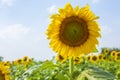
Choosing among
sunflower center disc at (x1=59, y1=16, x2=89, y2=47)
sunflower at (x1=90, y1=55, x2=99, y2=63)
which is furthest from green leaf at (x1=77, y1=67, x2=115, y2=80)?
sunflower at (x1=90, y1=55, x2=99, y2=63)

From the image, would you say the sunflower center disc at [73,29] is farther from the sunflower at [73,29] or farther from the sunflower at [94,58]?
the sunflower at [94,58]

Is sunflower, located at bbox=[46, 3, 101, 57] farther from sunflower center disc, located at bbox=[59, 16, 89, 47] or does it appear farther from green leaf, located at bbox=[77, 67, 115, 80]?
green leaf, located at bbox=[77, 67, 115, 80]

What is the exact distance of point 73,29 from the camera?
2.51 meters

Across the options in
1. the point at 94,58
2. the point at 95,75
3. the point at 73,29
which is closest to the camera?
the point at 95,75

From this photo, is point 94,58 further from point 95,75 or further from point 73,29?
point 95,75

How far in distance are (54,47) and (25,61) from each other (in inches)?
393

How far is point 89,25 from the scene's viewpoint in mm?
2594

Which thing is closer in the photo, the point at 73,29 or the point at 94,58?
the point at 73,29

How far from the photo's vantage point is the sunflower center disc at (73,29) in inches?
99.3

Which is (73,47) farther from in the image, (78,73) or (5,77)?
(5,77)

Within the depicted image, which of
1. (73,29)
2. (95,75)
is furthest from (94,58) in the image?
(95,75)

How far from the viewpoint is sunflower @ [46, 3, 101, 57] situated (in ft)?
8.31

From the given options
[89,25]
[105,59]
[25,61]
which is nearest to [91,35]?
[89,25]

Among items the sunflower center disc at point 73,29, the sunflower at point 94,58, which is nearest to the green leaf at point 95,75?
the sunflower center disc at point 73,29
